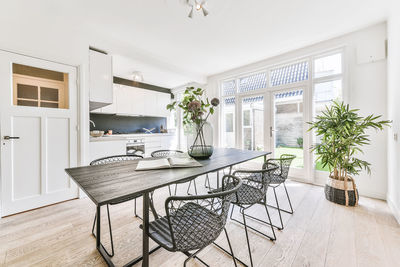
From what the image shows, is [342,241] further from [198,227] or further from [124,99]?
[124,99]

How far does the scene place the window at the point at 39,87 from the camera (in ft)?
6.92

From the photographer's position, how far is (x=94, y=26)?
95.3 inches

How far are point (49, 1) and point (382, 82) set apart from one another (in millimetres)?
4577

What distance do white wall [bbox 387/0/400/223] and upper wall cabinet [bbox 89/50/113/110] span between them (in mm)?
3913

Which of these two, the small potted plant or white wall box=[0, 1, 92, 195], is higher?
white wall box=[0, 1, 92, 195]

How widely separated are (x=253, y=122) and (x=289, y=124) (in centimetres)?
80

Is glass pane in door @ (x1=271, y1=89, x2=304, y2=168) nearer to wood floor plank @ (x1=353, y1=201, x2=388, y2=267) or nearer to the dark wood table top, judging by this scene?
wood floor plank @ (x1=353, y1=201, x2=388, y2=267)

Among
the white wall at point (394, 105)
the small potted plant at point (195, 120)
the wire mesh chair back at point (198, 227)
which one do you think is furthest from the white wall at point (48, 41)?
the white wall at point (394, 105)

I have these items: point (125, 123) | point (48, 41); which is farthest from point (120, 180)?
point (125, 123)

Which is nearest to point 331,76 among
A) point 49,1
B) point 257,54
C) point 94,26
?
point 257,54

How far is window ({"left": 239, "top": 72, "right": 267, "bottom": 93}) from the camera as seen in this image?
3.70 meters

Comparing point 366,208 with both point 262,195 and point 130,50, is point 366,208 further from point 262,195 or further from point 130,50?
point 130,50

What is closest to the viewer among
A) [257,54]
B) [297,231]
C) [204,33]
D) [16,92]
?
[297,231]

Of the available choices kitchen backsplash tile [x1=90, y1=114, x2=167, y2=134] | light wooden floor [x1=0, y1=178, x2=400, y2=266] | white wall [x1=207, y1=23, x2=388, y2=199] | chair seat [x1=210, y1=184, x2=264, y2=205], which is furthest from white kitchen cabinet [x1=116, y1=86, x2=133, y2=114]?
white wall [x1=207, y1=23, x2=388, y2=199]
